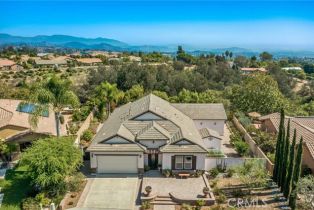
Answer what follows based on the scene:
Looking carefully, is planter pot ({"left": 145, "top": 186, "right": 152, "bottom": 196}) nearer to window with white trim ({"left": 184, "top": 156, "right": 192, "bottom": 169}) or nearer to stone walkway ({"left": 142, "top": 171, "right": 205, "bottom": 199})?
stone walkway ({"left": 142, "top": 171, "right": 205, "bottom": 199})

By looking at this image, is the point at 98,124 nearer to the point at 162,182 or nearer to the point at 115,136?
the point at 115,136

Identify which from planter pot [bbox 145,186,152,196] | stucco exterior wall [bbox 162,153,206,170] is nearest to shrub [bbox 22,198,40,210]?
planter pot [bbox 145,186,152,196]

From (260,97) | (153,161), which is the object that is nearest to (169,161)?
(153,161)

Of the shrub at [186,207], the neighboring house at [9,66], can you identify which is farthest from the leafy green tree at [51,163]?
the neighboring house at [9,66]

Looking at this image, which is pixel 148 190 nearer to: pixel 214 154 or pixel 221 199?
pixel 221 199

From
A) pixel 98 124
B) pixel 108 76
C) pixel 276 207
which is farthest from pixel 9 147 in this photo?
pixel 108 76

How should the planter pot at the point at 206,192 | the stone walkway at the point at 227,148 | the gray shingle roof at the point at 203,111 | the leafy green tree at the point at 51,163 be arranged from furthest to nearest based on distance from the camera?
the gray shingle roof at the point at 203,111 → the stone walkway at the point at 227,148 → the planter pot at the point at 206,192 → the leafy green tree at the point at 51,163

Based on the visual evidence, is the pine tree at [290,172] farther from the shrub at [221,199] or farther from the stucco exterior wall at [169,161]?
the stucco exterior wall at [169,161]
